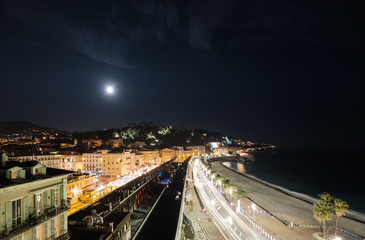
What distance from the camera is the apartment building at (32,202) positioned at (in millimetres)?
8734

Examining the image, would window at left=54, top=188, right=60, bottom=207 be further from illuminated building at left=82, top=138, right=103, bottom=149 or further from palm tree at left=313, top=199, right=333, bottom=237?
illuminated building at left=82, top=138, right=103, bottom=149

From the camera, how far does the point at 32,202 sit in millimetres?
9914

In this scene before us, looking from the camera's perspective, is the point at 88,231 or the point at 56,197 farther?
A: the point at 88,231

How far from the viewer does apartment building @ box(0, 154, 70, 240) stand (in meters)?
8.73

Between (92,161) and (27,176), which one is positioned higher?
(27,176)

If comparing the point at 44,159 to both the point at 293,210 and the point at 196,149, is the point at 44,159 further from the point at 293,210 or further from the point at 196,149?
the point at 196,149

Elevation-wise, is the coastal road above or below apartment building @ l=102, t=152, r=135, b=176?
below

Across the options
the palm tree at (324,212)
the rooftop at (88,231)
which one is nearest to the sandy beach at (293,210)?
the palm tree at (324,212)

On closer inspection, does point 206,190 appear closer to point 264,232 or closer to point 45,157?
point 264,232

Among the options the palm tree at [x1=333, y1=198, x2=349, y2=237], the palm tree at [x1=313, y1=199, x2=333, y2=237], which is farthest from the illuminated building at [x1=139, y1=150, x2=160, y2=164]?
the palm tree at [x1=333, y1=198, x2=349, y2=237]

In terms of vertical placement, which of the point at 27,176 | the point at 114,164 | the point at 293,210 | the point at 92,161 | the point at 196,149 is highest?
the point at 27,176

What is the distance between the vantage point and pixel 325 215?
26109 mm

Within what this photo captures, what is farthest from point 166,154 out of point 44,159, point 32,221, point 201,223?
point 32,221

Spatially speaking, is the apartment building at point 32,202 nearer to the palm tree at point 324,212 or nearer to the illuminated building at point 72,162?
the palm tree at point 324,212
